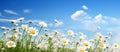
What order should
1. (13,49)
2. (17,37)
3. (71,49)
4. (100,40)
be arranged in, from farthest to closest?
(71,49) → (100,40) → (17,37) → (13,49)

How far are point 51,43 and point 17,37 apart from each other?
1.12 m

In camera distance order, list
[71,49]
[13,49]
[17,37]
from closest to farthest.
→ 1. [13,49]
2. [17,37]
3. [71,49]

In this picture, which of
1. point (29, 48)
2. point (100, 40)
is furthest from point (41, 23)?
point (100, 40)

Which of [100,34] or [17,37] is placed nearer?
[17,37]

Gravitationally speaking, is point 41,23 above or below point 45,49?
above

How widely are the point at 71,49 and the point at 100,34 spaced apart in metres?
1.03

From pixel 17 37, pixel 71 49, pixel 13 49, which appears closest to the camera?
pixel 13 49

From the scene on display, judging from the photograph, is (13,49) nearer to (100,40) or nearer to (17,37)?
(17,37)

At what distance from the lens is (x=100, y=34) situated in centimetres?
859

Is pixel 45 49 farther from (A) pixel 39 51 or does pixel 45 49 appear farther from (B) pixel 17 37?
(B) pixel 17 37

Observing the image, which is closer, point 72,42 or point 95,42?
point 95,42

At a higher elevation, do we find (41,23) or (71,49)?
(41,23)

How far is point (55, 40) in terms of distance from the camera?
8.73 meters

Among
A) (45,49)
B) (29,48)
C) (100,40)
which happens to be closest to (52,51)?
(45,49)
